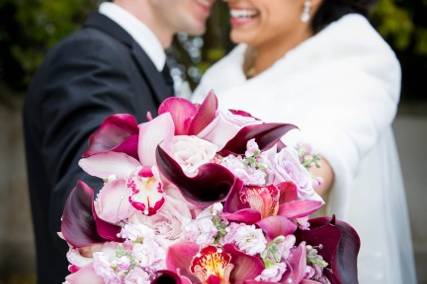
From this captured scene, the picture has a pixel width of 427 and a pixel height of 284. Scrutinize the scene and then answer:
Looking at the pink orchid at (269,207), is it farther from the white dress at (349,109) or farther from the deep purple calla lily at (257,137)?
the white dress at (349,109)

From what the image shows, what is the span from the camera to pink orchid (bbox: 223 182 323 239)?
1.28 metres

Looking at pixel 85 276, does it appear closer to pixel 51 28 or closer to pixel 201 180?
pixel 201 180

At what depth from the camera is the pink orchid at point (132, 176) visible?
131 centimetres

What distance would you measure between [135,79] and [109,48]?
130mm

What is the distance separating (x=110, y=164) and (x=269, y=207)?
0.30 meters

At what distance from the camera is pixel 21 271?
6.73m

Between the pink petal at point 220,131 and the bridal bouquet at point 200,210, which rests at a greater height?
the pink petal at point 220,131

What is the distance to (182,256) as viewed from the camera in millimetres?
1245

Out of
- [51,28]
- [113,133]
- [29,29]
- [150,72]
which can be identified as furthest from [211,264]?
[29,29]

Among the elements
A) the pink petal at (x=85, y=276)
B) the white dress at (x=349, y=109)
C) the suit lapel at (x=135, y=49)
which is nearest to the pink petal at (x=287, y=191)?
the pink petal at (x=85, y=276)

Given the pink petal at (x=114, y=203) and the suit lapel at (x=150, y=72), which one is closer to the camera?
the pink petal at (x=114, y=203)

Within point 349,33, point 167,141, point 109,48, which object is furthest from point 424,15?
point 167,141

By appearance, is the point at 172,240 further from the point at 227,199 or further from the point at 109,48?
the point at 109,48

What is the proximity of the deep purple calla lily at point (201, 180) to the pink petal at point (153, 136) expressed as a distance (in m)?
0.05
